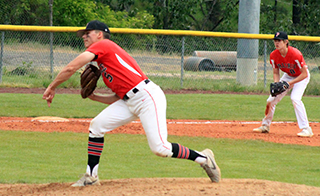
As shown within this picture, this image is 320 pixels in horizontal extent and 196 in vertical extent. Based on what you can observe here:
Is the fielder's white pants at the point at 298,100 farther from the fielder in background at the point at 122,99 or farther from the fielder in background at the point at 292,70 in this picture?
the fielder in background at the point at 122,99

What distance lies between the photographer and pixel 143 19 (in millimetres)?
31016

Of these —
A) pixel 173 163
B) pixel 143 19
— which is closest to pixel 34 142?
pixel 173 163

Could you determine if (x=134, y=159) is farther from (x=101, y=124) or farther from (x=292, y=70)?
(x=292, y=70)

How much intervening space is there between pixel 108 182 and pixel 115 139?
319 centimetres

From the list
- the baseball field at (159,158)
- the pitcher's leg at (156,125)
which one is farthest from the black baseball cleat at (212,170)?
the pitcher's leg at (156,125)

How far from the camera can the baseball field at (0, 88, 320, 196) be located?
4777mm

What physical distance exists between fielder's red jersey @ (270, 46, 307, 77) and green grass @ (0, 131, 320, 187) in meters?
1.47

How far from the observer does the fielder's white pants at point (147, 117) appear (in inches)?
183

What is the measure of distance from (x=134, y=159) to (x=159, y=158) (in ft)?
1.37

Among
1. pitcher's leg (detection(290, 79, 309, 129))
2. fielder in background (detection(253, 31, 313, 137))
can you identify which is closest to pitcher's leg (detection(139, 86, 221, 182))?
fielder in background (detection(253, 31, 313, 137))

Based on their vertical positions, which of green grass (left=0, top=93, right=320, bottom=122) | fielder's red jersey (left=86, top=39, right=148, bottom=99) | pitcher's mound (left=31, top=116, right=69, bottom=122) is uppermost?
fielder's red jersey (left=86, top=39, right=148, bottom=99)

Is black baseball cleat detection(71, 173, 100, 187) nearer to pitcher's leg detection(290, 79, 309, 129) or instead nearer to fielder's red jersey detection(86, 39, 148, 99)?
fielder's red jersey detection(86, 39, 148, 99)

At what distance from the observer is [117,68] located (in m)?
4.62

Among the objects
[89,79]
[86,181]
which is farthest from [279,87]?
[86,181]
